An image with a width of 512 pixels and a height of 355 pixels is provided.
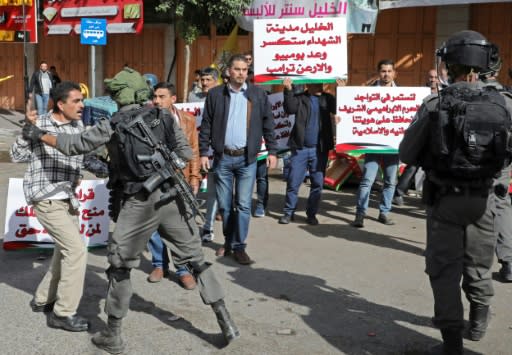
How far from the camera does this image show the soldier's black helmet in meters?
3.87

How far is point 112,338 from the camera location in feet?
13.8

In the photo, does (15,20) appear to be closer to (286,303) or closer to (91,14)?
(91,14)

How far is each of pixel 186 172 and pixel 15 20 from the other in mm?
16709

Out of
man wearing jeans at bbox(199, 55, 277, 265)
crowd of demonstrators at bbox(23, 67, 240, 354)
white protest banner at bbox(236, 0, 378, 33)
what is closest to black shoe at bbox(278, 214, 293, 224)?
man wearing jeans at bbox(199, 55, 277, 265)

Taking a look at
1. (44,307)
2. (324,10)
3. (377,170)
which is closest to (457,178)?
(44,307)

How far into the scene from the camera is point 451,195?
392 centimetres

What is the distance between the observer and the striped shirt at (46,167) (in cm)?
465

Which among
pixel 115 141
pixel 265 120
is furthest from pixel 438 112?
pixel 265 120

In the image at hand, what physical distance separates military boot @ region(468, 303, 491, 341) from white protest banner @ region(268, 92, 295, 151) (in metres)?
4.27

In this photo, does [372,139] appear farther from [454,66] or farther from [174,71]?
[174,71]

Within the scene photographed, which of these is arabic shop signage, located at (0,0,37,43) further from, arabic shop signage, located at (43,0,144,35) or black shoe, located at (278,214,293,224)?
black shoe, located at (278,214,293,224)

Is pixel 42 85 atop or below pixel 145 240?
atop

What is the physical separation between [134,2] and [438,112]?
628 inches

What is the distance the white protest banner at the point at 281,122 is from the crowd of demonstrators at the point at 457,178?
442 centimetres
